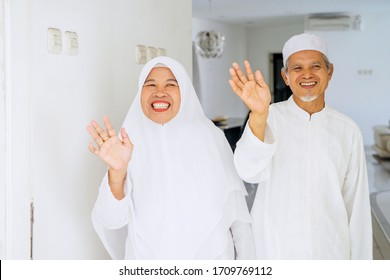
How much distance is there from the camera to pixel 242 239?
1.47 metres

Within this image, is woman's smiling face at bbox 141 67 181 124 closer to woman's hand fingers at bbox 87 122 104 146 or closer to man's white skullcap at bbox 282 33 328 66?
woman's hand fingers at bbox 87 122 104 146

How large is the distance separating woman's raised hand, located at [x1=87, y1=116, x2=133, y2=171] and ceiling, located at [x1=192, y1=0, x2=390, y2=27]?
18.8 ft

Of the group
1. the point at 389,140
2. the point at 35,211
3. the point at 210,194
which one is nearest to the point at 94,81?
the point at 35,211

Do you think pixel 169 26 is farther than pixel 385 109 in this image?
No

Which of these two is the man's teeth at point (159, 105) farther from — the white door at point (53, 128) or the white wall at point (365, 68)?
the white wall at point (365, 68)

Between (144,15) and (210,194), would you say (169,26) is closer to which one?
(144,15)

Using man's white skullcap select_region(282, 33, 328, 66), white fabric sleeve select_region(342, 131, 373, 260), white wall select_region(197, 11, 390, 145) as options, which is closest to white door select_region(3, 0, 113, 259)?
man's white skullcap select_region(282, 33, 328, 66)

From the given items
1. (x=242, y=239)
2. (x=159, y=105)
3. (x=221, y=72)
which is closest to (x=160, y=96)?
(x=159, y=105)

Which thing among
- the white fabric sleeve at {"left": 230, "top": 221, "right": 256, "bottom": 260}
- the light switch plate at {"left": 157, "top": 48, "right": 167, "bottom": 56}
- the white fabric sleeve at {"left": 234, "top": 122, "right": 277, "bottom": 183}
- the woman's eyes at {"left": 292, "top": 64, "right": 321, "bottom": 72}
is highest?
the light switch plate at {"left": 157, "top": 48, "right": 167, "bottom": 56}

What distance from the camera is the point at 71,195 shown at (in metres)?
1.63

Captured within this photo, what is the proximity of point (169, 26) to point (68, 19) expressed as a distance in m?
0.58

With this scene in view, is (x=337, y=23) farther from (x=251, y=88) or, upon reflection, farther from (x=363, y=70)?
(x=251, y=88)

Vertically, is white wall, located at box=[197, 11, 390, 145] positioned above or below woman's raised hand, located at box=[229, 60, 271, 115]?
above

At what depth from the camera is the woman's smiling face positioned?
1.34 m
